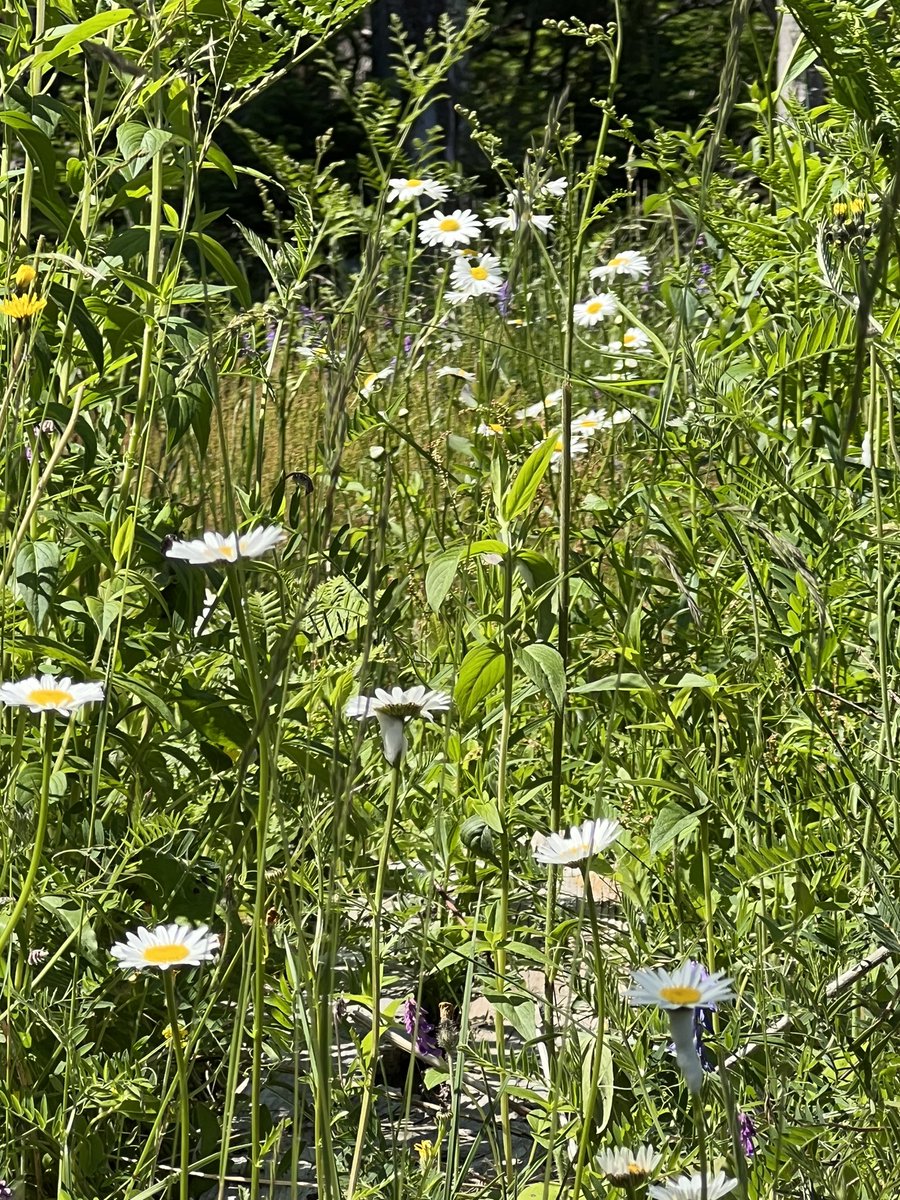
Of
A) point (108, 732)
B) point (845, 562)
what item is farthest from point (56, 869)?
point (845, 562)

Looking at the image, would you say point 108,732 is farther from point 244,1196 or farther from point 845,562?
point 845,562

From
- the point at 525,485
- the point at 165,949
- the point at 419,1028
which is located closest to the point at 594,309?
the point at 525,485

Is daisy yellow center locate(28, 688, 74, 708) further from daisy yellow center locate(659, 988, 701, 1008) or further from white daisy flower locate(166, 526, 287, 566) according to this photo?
daisy yellow center locate(659, 988, 701, 1008)

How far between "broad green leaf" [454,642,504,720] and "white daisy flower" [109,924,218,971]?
0.39 m

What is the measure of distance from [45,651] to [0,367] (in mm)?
497

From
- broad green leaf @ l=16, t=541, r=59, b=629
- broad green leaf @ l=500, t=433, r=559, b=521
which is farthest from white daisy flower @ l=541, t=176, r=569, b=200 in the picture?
broad green leaf @ l=16, t=541, r=59, b=629

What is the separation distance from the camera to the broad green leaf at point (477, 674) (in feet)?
4.96

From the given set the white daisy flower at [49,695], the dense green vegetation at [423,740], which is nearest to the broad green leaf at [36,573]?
the dense green vegetation at [423,740]

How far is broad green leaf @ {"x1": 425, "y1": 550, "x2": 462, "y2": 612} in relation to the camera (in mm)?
1522

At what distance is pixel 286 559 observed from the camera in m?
1.33

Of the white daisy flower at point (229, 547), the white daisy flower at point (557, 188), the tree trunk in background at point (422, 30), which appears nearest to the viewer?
the white daisy flower at point (229, 547)

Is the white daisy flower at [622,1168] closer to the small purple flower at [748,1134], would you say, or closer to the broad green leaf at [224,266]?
the small purple flower at [748,1134]

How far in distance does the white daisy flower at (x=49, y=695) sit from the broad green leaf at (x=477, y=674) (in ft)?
1.21

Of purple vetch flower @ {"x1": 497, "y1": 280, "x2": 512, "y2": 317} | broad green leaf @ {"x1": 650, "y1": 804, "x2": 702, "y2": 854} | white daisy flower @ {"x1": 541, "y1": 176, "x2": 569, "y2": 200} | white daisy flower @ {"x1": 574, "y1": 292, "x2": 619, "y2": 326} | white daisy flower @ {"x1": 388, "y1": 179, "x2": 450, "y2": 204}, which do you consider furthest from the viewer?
white daisy flower @ {"x1": 574, "y1": 292, "x2": 619, "y2": 326}
